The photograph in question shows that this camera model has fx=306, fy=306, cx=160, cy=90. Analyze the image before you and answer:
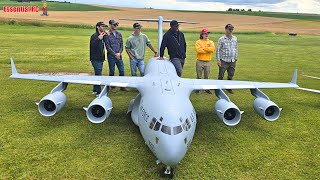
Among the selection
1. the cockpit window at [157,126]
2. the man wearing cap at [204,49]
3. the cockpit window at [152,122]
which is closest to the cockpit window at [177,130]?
the cockpit window at [157,126]

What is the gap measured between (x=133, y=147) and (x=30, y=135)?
136 inches

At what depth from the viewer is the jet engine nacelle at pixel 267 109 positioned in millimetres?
10222

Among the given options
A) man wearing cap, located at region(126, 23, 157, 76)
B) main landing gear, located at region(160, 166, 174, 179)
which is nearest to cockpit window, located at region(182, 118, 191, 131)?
main landing gear, located at region(160, 166, 174, 179)

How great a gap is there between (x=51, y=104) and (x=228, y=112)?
5979 mm

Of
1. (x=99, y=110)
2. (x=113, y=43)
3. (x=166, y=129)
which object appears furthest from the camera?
(x=113, y=43)

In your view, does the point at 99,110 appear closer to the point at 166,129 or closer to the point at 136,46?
the point at 166,129

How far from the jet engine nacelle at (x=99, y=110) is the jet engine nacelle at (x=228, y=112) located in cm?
345

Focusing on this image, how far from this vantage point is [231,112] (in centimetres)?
1009

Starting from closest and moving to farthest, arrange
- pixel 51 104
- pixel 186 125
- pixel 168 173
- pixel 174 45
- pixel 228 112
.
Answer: pixel 168 173 → pixel 186 125 → pixel 228 112 → pixel 51 104 → pixel 174 45

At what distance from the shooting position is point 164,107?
7781mm

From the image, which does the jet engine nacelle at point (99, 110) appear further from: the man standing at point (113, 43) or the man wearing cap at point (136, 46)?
the man wearing cap at point (136, 46)

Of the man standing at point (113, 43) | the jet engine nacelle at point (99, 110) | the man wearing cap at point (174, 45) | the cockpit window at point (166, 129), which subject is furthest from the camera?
the man standing at point (113, 43)

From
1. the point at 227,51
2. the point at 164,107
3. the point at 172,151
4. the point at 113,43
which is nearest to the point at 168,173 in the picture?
the point at 172,151

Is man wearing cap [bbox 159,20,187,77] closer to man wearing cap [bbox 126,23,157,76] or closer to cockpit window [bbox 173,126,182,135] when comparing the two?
man wearing cap [bbox 126,23,157,76]
